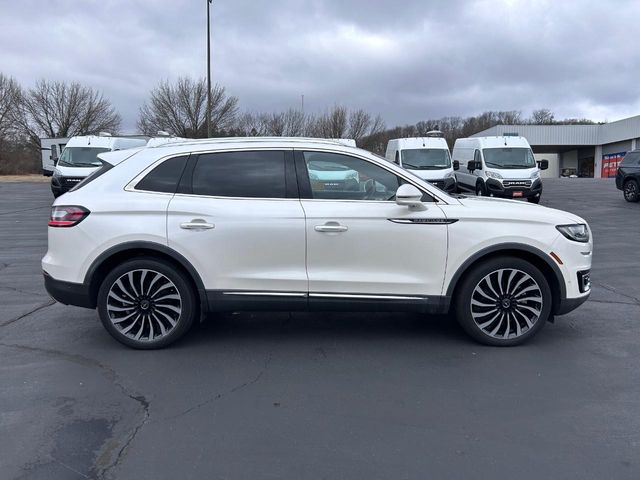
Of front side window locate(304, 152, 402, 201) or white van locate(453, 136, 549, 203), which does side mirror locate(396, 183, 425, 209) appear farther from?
white van locate(453, 136, 549, 203)

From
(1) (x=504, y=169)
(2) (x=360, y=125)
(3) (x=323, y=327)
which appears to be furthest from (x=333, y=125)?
(3) (x=323, y=327)

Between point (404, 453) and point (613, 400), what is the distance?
66.8 inches

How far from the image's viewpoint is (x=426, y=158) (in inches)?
798

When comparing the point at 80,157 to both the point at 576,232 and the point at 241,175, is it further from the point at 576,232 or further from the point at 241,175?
the point at 576,232

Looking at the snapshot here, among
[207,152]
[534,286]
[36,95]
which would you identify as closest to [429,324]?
[534,286]

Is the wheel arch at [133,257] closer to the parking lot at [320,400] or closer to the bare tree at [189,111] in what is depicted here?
the parking lot at [320,400]

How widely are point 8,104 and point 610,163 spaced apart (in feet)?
209

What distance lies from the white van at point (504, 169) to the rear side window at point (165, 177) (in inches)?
608

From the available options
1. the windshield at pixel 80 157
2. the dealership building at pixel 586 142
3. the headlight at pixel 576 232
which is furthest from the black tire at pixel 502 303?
the dealership building at pixel 586 142

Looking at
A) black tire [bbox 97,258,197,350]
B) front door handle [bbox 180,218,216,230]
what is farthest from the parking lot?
front door handle [bbox 180,218,216,230]

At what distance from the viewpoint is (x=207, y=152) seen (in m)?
5.01

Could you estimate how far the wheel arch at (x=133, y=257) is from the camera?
15.5 ft

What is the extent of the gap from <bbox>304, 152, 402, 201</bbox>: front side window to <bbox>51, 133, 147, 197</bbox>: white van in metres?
16.5

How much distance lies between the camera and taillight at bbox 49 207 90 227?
188 inches
